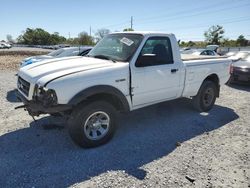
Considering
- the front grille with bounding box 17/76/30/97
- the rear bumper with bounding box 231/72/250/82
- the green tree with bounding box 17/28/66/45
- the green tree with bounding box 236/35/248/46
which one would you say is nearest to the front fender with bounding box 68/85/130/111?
the front grille with bounding box 17/76/30/97

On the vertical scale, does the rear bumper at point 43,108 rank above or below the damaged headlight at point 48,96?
below

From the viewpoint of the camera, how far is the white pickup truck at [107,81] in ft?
12.4

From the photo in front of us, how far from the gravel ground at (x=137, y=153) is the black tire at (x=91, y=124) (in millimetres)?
163

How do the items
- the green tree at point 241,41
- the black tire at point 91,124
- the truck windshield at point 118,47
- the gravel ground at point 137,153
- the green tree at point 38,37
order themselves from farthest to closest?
the green tree at point 38,37
the green tree at point 241,41
the truck windshield at point 118,47
the black tire at point 91,124
the gravel ground at point 137,153

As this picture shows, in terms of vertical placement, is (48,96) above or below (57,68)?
below

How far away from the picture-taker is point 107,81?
4117 millimetres

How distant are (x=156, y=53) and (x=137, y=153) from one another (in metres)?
2.06

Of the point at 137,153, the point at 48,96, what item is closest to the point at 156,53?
the point at 137,153

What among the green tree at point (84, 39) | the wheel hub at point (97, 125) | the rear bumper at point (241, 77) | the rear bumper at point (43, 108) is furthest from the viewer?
the green tree at point (84, 39)

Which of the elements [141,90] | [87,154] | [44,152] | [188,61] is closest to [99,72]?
[141,90]

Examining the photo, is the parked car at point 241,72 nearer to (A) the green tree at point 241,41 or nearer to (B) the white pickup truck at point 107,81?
(B) the white pickup truck at point 107,81

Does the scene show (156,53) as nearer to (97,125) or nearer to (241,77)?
(97,125)

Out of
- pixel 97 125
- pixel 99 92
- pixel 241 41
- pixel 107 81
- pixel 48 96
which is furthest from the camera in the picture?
pixel 241 41

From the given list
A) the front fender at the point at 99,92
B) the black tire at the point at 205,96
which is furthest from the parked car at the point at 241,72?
the front fender at the point at 99,92
